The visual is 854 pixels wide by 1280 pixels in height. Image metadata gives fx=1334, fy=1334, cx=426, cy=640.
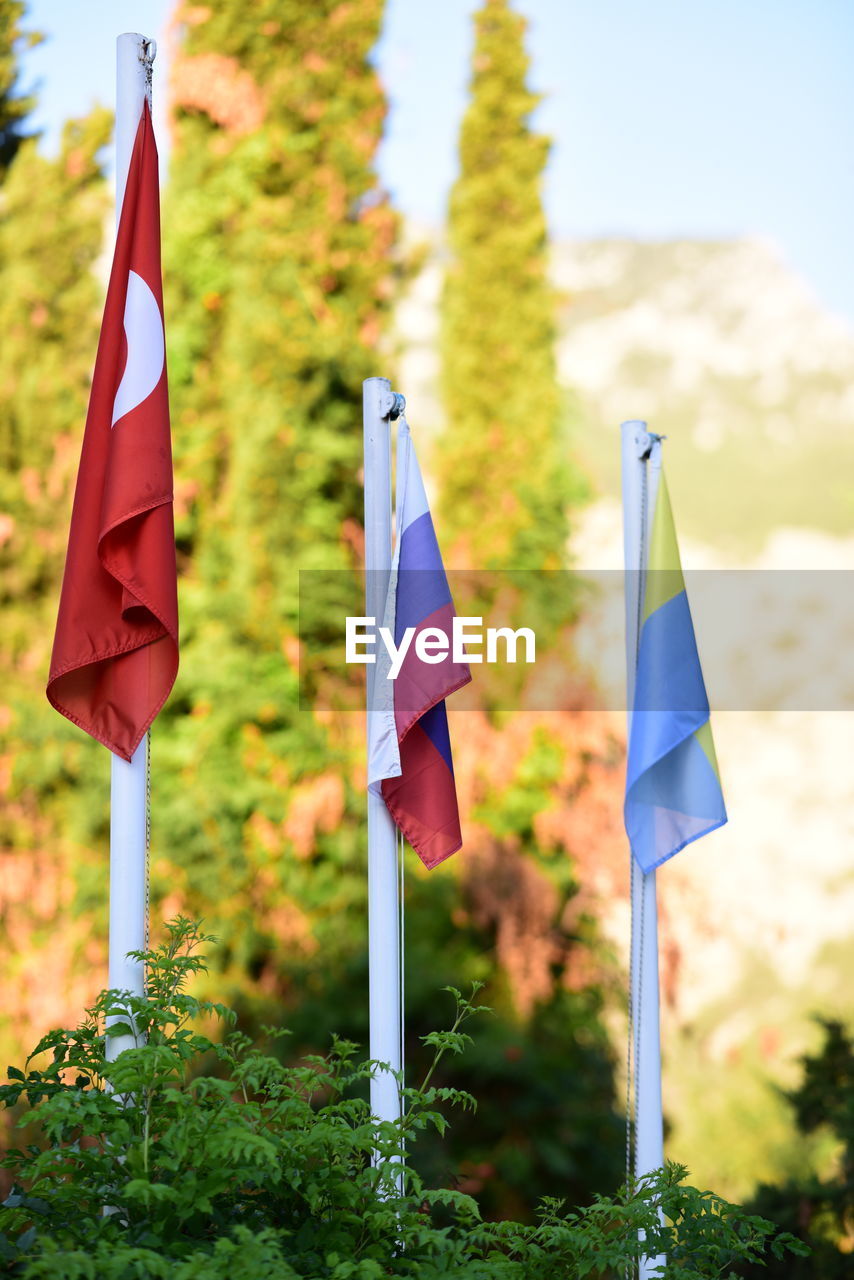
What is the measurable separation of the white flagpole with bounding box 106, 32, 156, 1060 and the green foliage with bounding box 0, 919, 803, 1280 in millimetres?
368

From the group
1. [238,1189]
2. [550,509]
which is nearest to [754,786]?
[550,509]

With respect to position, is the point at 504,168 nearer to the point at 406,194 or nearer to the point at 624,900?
the point at 406,194

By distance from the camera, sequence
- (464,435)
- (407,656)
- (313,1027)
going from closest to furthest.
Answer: (407,656), (313,1027), (464,435)

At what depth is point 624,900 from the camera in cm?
789

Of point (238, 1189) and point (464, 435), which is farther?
point (464, 435)

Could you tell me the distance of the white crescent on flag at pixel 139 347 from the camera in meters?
3.42

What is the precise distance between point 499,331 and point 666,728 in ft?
14.6

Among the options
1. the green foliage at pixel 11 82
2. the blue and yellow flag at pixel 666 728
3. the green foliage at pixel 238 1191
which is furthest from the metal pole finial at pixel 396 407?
the green foliage at pixel 11 82

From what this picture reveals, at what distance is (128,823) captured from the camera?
329 centimetres

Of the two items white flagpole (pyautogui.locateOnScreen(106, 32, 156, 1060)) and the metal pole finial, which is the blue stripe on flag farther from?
white flagpole (pyautogui.locateOnScreen(106, 32, 156, 1060))

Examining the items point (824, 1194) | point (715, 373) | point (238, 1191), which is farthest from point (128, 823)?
point (715, 373)

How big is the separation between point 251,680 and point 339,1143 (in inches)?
185

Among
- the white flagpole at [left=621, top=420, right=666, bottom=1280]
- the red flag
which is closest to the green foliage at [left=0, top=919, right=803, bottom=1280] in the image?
the red flag

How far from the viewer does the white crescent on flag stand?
342 cm
